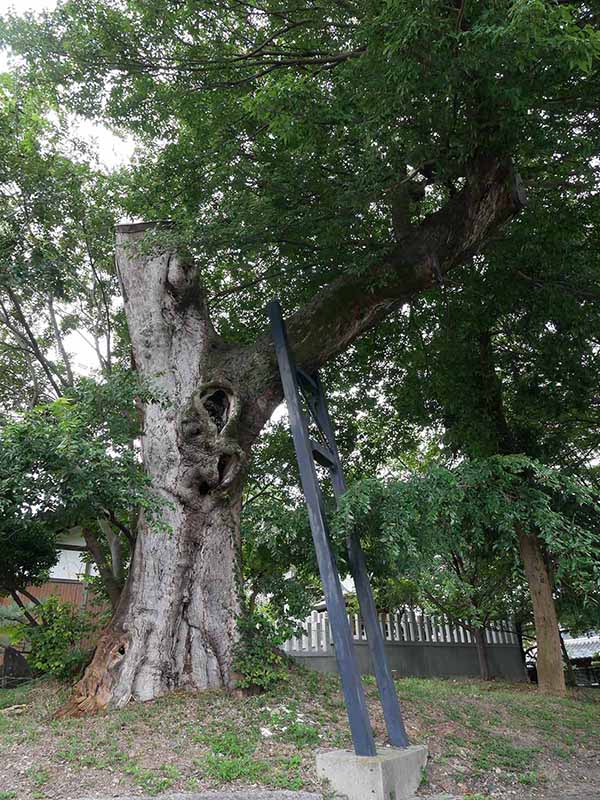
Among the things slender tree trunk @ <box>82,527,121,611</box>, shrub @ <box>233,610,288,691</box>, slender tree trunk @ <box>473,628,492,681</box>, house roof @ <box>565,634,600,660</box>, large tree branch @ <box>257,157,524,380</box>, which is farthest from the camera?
house roof @ <box>565,634,600,660</box>

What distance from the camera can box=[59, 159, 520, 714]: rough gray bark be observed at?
18.1ft

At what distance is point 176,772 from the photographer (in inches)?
155

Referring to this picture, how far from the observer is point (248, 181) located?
22.8 feet

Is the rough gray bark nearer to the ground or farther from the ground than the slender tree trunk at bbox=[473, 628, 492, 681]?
farther from the ground

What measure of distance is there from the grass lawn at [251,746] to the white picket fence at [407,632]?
365cm

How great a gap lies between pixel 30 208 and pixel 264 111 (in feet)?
13.5

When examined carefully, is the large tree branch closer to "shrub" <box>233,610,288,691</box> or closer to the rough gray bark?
the rough gray bark

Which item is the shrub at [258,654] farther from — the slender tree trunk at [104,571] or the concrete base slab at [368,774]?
the slender tree trunk at [104,571]

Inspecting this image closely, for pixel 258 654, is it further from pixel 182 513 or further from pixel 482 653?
pixel 482 653

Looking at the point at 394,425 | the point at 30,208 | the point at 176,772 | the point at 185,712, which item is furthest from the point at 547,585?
the point at 30,208

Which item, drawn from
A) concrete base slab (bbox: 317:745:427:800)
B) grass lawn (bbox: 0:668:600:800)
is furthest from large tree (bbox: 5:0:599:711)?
concrete base slab (bbox: 317:745:427:800)

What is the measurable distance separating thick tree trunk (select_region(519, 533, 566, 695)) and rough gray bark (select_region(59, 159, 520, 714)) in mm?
5303

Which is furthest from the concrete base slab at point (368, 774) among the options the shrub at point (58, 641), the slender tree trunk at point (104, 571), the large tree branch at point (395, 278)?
the large tree branch at point (395, 278)

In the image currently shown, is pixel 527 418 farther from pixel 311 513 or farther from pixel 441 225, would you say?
pixel 311 513
